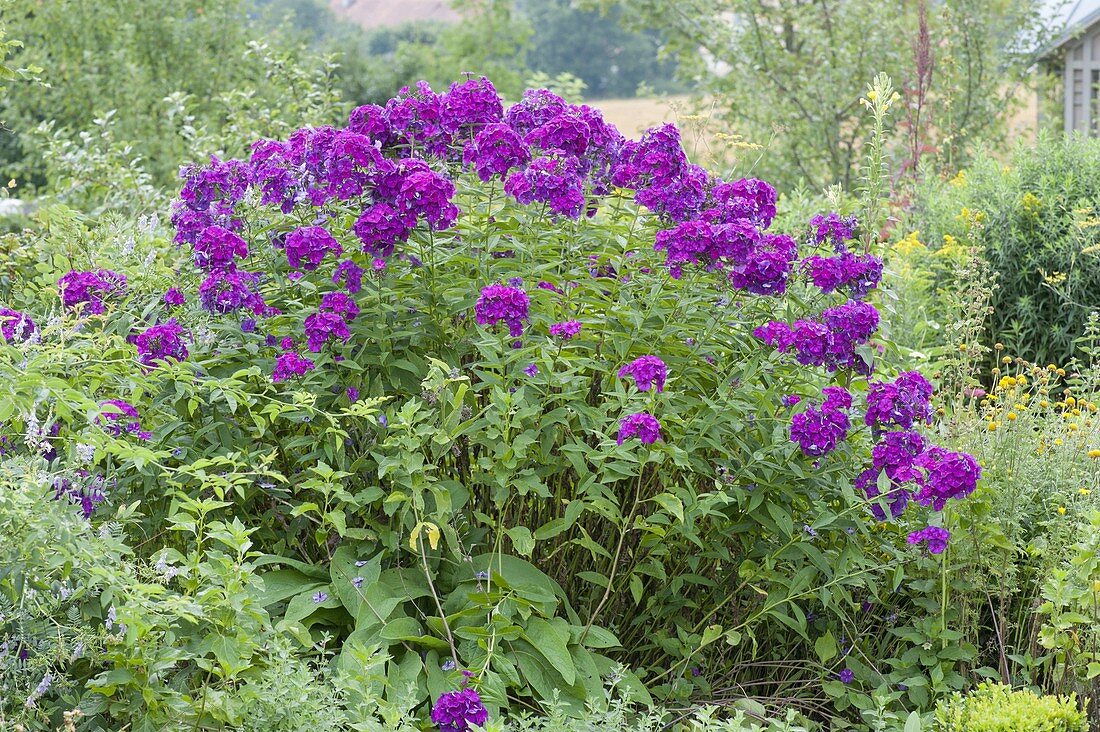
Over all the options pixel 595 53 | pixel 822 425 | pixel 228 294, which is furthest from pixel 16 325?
pixel 595 53

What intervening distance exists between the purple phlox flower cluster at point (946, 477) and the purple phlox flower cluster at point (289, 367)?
→ 4.98 ft

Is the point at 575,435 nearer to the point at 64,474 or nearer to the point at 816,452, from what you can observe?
the point at 816,452

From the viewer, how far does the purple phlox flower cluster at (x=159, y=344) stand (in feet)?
9.18

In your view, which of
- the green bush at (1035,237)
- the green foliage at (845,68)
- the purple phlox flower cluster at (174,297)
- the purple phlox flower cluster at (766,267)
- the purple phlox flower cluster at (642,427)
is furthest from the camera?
the green foliage at (845,68)

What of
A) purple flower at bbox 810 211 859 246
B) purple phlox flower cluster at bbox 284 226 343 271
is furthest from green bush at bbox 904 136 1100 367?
purple phlox flower cluster at bbox 284 226 343 271

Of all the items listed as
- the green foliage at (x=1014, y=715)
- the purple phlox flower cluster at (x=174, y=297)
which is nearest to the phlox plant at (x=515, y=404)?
the purple phlox flower cluster at (x=174, y=297)

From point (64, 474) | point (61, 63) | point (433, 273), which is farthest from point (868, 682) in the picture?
point (61, 63)

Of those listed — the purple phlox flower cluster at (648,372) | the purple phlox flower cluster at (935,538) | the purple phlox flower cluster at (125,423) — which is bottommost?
the purple phlox flower cluster at (935,538)

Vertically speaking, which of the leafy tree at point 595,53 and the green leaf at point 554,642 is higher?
the leafy tree at point 595,53

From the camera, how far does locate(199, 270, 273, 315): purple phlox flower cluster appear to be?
2.77 meters

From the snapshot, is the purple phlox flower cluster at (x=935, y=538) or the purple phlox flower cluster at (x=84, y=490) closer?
the purple phlox flower cluster at (x=84, y=490)

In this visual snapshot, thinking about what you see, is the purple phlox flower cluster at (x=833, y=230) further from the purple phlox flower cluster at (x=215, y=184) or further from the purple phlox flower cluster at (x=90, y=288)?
the purple phlox flower cluster at (x=90, y=288)

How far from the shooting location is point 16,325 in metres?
3.06

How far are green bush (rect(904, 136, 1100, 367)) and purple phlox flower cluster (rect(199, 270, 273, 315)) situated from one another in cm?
354
